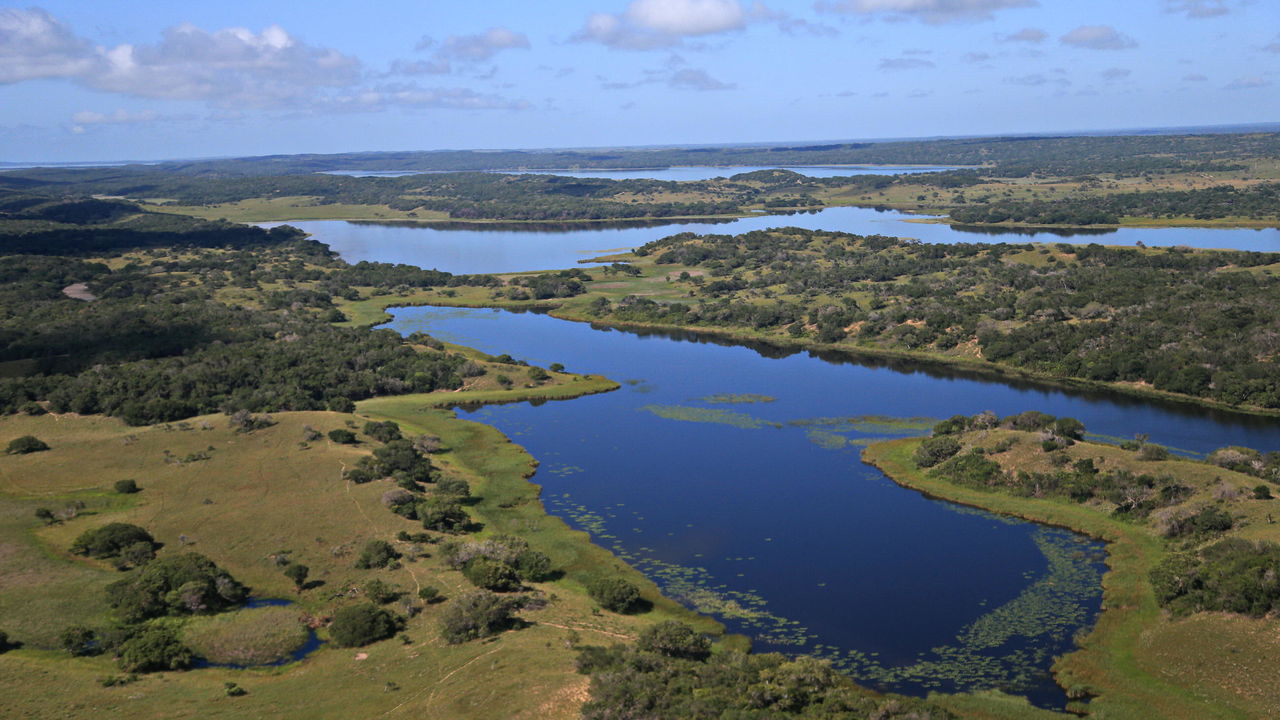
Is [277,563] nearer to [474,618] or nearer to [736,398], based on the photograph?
[474,618]

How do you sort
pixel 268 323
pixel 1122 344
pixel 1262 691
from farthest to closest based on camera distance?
pixel 268 323
pixel 1122 344
pixel 1262 691

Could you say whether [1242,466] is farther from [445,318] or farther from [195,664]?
[445,318]

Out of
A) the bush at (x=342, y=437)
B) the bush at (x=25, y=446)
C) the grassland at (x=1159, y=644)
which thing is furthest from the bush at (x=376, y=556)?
the bush at (x=25, y=446)

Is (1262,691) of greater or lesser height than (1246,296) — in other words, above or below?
below

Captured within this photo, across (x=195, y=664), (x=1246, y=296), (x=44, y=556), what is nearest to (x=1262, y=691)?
(x=195, y=664)

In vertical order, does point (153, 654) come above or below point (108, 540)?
below

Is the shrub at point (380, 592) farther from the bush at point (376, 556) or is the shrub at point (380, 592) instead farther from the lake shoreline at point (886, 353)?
the lake shoreline at point (886, 353)

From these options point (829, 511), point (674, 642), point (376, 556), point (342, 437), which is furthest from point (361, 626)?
point (342, 437)
